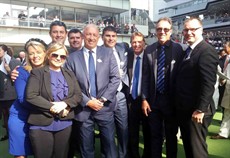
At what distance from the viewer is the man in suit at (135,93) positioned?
12.8ft

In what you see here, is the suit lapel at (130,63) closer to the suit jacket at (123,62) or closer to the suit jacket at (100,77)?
the suit jacket at (123,62)

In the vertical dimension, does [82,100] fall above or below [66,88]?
below

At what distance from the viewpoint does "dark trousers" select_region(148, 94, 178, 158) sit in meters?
3.39

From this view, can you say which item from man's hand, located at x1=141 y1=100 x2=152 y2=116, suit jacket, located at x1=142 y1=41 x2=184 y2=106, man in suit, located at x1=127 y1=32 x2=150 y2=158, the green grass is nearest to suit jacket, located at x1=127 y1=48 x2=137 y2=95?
man in suit, located at x1=127 y1=32 x2=150 y2=158

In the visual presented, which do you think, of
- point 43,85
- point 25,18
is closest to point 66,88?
point 43,85

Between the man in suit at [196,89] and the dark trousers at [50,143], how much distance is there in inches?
61.1

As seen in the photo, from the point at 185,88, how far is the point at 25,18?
20.7 m

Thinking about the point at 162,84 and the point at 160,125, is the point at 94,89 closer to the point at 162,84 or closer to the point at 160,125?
the point at 162,84

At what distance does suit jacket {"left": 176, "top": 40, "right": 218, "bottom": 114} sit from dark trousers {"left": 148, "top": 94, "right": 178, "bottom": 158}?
29 centimetres

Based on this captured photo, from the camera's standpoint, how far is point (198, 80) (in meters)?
2.87

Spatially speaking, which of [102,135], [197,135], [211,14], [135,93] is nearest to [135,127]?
[135,93]

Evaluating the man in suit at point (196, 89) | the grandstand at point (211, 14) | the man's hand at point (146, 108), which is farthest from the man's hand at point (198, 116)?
the grandstand at point (211, 14)

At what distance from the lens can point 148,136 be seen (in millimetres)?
4020

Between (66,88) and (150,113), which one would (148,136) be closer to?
(150,113)
